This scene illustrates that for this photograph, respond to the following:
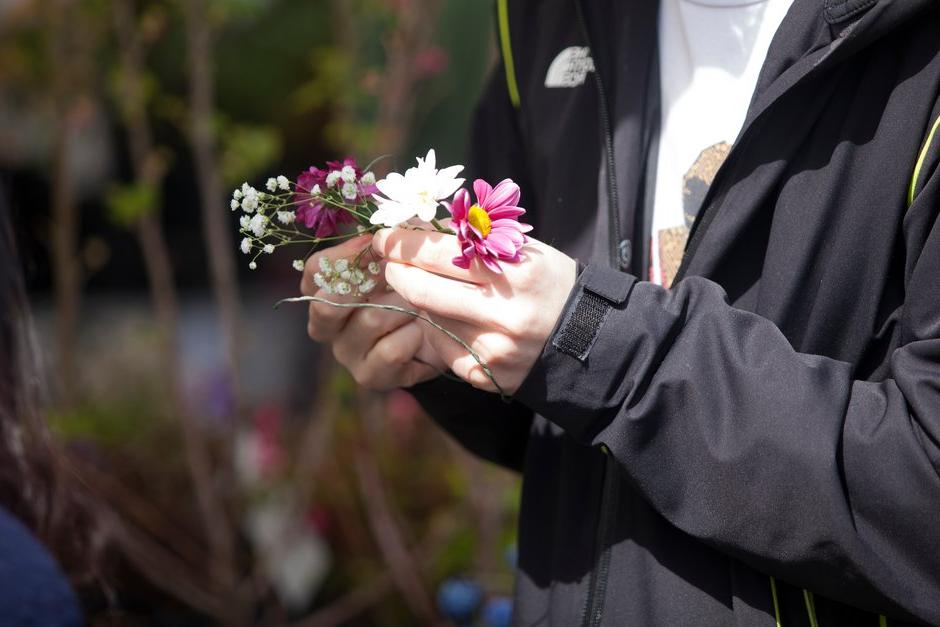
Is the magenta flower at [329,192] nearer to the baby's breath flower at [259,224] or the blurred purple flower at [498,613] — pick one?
the baby's breath flower at [259,224]

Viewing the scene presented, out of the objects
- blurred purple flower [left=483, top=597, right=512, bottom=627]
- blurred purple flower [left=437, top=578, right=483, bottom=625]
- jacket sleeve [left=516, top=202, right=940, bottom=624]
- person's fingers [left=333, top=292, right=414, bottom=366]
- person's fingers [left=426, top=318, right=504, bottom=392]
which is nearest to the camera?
jacket sleeve [left=516, top=202, right=940, bottom=624]

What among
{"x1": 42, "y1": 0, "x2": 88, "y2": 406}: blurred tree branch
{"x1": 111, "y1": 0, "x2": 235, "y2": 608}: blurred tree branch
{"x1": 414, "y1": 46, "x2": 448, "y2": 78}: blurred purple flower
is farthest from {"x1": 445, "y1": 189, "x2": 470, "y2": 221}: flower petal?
{"x1": 42, "y1": 0, "x2": 88, "y2": 406}: blurred tree branch

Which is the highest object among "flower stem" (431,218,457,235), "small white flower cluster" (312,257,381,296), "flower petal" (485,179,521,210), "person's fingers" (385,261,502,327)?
"flower petal" (485,179,521,210)

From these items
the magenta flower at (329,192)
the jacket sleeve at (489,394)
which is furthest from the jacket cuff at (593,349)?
the jacket sleeve at (489,394)

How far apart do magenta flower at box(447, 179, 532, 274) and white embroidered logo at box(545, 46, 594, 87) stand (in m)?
0.41

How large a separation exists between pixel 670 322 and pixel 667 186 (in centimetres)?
32

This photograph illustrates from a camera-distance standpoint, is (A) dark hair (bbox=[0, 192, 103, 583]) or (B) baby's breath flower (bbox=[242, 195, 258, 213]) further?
(A) dark hair (bbox=[0, 192, 103, 583])

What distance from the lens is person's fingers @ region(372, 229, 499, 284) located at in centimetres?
115

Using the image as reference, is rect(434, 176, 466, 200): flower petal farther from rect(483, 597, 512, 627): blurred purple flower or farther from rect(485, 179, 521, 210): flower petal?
rect(483, 597, 512, 627): blurred purple flower

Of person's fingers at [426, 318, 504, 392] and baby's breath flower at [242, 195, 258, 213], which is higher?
baby's breath flower at [242, 195, 258, 213]

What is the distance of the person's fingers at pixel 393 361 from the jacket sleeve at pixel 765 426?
278mm

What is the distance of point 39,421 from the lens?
5.53ft

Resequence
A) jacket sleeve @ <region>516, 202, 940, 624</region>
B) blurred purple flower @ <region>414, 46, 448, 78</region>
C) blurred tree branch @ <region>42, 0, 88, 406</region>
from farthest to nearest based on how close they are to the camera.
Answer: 1. blurred tree branch @ <region>42, 0, 88, 406</region>
2. blurred purple flower @ <region>414, 46, 448, 78</region>
3. jacket sleeve @ <region>516, 202, 940, 624</region>

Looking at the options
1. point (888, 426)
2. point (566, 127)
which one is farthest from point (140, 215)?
point (888, 426)
